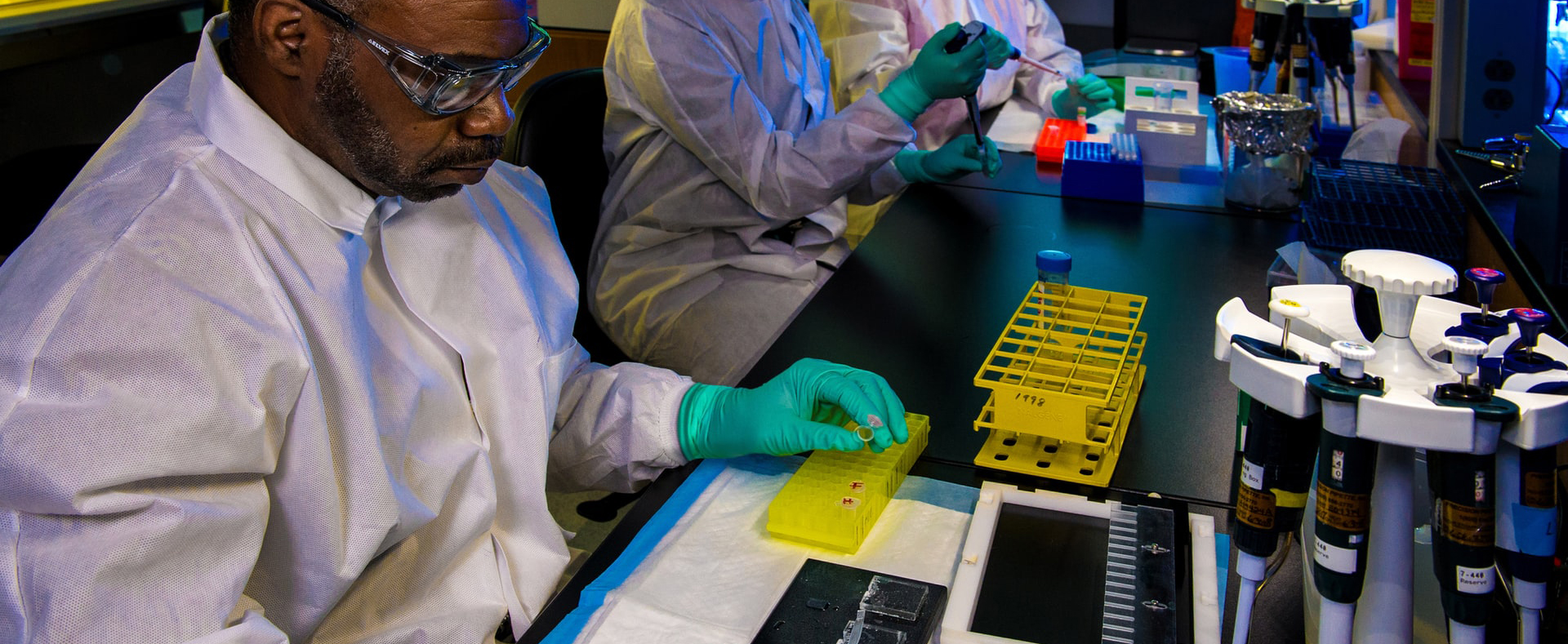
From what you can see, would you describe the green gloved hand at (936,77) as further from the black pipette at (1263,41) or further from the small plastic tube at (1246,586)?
the small plastic tube at (1246,586)

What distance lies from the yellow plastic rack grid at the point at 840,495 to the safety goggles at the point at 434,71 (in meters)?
0.49

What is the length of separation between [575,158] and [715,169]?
27cm

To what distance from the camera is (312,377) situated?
981 millimetres

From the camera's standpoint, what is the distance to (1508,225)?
1517 mm

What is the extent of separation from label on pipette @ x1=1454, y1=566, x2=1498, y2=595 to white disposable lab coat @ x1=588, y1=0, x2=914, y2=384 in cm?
129

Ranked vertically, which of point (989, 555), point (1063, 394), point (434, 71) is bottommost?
point (989, 555)

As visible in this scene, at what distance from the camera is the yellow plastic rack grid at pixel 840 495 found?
1.03 metres

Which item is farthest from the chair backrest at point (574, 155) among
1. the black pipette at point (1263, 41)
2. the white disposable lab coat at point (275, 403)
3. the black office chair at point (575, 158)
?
the black pipette at point (1263, 41)

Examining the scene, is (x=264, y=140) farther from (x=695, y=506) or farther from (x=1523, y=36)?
(x=1523, y=36)

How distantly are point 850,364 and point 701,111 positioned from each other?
2.46ft

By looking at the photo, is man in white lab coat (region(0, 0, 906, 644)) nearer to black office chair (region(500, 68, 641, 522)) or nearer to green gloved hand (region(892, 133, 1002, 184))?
black office chair (region(500, 68, 641, 522))

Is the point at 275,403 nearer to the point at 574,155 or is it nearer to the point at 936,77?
the point at 574,155

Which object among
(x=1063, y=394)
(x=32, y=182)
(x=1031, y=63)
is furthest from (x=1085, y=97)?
(x=32, y=182)

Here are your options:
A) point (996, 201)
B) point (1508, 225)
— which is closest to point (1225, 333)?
point (1508, 225)
